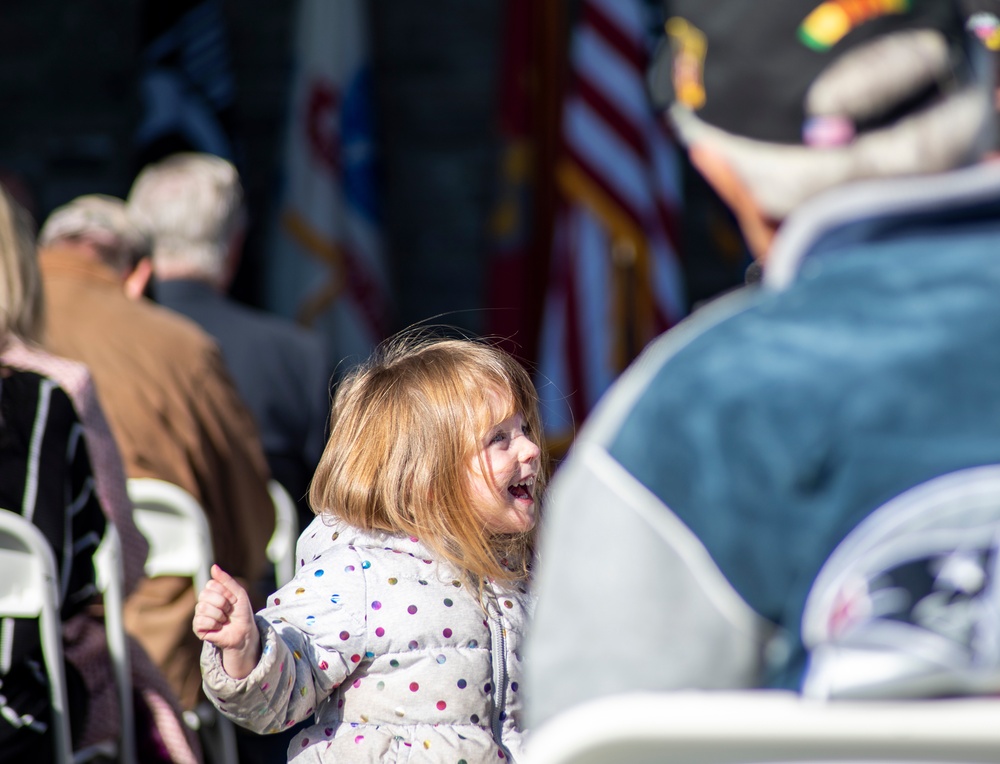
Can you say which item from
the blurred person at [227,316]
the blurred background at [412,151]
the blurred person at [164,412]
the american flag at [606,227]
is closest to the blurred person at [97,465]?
the blurred person at [164,412]

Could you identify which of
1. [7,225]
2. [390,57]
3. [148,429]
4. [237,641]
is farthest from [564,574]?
[390,57]

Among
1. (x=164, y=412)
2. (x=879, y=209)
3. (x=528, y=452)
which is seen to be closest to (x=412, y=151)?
(x=164, y=412)

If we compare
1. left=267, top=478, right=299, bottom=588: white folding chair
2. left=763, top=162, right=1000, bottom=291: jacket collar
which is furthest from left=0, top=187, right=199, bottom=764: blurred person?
left=763, top=162, right=1000, bottom=291: jacket collar

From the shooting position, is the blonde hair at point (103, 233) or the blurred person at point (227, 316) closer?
the blonde hair at point (103, 233)

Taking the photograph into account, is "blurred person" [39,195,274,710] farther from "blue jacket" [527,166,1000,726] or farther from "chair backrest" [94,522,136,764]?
"blue jacket" [527,166,1000,726]

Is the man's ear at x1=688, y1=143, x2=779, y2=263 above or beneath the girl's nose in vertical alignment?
above

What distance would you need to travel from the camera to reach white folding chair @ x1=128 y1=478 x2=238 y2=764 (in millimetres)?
2545

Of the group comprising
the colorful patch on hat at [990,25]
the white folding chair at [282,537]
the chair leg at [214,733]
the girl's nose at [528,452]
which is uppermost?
the colorful patch on hat at [990,25]

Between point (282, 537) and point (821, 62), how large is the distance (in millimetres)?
2330

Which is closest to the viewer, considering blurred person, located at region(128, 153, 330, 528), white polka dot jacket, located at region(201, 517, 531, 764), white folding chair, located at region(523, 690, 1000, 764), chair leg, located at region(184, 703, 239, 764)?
white folding chair, located at region(523, 690, 1000, 764)

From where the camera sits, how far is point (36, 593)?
1.95 m

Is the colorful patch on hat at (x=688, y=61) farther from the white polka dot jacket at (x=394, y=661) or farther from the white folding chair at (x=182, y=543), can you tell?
the white folding chair at (x=182, y=543)

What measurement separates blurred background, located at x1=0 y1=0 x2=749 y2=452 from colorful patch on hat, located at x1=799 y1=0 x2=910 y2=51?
10.9ft

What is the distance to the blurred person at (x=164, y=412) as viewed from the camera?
2.73 metres
